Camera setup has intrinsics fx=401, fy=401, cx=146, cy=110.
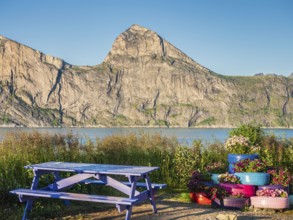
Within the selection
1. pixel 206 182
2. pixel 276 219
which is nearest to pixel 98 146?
pixel 206 182

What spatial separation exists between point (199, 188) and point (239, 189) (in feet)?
3.02

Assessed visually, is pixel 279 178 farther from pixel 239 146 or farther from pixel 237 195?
pixel 239 146

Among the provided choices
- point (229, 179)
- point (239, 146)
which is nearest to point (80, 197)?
point (229, 179)

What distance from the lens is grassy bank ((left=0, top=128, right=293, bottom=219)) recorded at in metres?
9.94

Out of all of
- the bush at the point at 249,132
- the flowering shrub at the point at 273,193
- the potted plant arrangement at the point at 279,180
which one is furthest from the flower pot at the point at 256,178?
the bush at the point at 249,132

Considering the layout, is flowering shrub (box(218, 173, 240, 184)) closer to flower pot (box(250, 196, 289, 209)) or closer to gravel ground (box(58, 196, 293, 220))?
flower pot (box(250, 196, 289, 209))

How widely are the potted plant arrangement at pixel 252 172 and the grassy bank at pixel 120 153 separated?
1.40 meters

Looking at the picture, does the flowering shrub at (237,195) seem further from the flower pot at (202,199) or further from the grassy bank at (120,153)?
the grassy bank at (120,153)

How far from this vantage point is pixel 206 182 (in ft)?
32.2

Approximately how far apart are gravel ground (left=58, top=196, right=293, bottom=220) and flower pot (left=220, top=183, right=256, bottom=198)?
0.68 meters

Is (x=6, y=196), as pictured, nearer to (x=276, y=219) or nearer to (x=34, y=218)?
(x=34, y=218)

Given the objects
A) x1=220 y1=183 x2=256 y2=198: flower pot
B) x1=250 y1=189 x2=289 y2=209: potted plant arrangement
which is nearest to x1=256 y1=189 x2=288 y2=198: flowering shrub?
x1=250 y1=189 x2=289 y2=209: potted plant arrangement

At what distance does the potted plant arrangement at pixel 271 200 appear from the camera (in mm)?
8688

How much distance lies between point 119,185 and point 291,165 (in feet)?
28.0
